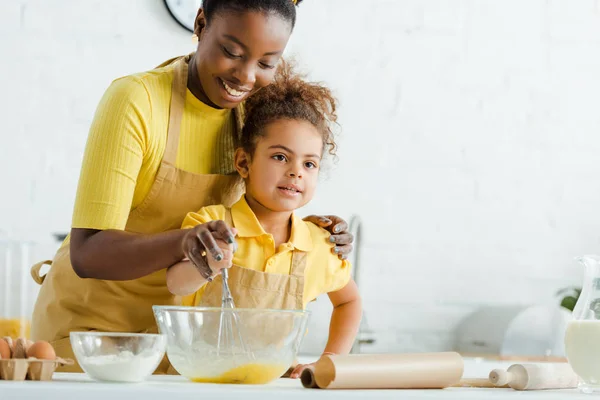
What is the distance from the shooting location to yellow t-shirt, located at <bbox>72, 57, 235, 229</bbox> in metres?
1.37

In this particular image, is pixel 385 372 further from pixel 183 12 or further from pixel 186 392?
pixel 183 12

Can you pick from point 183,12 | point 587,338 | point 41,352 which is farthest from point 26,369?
point 183,12

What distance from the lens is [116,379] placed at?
95cm

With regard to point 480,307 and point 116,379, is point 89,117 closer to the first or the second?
point 480,307

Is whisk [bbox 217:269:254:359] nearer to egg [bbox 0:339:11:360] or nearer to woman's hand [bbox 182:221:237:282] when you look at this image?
woman's hand [bbox 182:221:237:282]

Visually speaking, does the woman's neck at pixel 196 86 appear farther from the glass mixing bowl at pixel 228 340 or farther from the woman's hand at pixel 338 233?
the glass mixing bowl at pixel 228 340

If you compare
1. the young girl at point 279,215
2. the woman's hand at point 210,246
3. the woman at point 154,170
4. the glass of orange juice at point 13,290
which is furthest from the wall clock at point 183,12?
the woman's hand at point 210,246

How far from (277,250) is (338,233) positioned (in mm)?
157

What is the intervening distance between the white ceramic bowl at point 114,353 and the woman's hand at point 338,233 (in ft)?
2.34

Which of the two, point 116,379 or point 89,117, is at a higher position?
point 89,117

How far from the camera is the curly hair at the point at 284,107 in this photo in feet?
5.20

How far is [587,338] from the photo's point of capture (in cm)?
104

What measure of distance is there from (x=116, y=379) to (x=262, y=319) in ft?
0.57

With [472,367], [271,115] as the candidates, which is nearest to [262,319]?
[271,115]
